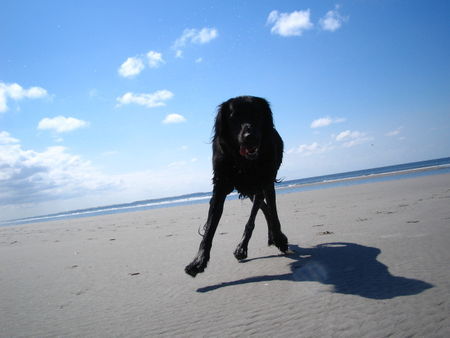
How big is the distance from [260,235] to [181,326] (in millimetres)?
3201

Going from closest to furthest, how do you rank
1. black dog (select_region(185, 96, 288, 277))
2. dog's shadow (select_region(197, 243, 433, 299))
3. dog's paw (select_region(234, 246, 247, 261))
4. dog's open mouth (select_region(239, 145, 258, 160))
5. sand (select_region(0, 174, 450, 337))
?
sand (select_region(0, 174, 450, 337)), dog's shadow (select_region(197, 243, 433, 299)), dog's open mouth (select_region(239, 145, 258, 160)), black dog (select_region(185, 96, 288, 277)), dog's paw (select_region(234, 246, 247, 261))

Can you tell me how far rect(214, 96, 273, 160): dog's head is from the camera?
10.0 ft

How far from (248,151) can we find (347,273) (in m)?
1.42

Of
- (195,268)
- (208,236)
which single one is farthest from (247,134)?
(195,268)

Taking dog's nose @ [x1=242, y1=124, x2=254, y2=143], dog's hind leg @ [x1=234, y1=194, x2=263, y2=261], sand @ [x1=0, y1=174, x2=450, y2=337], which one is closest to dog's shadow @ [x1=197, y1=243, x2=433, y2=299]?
sand @ [x1=0, y1=174, x2=450, y2=337]

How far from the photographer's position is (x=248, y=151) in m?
3.01

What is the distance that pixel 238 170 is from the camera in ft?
10.6

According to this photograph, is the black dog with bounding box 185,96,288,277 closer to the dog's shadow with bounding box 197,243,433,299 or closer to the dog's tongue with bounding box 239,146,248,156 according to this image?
the dog's tongue with bounding box 239,146,248,156

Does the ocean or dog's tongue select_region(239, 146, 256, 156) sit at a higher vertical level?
dog's tongue select_region(239, 146, 256, 156)

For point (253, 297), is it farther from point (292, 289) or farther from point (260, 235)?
point (260, 235)

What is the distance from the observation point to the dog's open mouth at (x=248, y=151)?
297 centimetres

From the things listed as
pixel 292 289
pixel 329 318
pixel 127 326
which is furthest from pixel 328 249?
pixel 127 326

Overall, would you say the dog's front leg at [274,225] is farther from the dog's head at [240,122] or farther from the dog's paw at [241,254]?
the dog's head at [240,122]

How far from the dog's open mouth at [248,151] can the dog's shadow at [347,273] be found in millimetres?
1174
